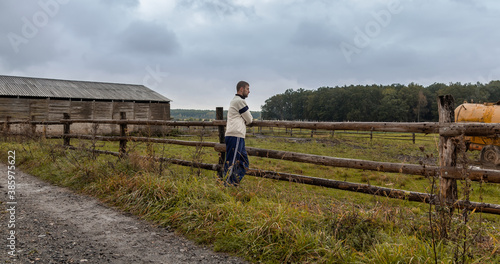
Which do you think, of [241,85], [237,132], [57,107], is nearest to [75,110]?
[57,107]

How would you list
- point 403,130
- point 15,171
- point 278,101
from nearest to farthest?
point 403,130
point 15,171
point 278,101

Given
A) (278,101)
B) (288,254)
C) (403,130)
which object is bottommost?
(288,254)

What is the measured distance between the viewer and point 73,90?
29.2 m

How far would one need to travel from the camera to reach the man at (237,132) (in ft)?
17.1

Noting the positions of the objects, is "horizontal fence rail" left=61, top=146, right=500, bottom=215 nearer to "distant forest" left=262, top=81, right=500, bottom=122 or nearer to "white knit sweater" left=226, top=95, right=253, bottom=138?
"white knit sweater" left=226, top=95, right=253, bottom=138

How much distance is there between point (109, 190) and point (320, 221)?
3.76 meters

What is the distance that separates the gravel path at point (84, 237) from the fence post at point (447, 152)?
2454 mm

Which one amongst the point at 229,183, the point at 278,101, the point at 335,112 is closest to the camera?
the point at 229,183

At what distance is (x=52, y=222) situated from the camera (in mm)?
4266

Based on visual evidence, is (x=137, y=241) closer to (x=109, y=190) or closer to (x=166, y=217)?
(x=166, y=217)

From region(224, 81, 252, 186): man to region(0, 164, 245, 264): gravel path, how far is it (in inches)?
61.3

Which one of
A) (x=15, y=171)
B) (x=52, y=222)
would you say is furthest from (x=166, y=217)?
(x=15, y=171)

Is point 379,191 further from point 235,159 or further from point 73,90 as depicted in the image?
point 73,90

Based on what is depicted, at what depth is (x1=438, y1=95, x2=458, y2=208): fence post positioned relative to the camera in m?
3.59
